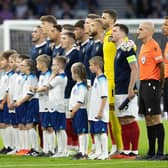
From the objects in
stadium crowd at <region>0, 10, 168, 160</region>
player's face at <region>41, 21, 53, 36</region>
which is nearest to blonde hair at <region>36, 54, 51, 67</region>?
stadium crowd at <region>0, 10, 168, 160</region>

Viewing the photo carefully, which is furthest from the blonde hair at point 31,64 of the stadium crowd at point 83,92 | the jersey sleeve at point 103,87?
the jersey sleeve at point 103,87

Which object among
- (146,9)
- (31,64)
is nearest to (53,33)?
(31,64)

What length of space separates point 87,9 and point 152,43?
18.9 meters

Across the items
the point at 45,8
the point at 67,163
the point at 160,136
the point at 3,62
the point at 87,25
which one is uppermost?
the point at 45,8

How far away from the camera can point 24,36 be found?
85.1ft

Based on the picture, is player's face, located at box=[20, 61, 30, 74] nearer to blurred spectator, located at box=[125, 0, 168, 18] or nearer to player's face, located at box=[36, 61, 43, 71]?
player's face, located at box=[36, 61, 43, 71]

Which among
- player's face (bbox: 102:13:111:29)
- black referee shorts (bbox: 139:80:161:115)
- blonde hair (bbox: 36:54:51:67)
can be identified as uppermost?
player's face (bbox: 102:13:111:29)

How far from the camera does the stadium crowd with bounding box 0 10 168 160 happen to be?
53.0 ft

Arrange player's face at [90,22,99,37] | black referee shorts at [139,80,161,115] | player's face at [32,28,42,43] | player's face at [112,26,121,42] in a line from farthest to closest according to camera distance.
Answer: player's face at [32,28,42,43] < player's face at [90,22,99,37] < player's face at [112,26,121,42] < black referee shorts at [139,80,161,115]

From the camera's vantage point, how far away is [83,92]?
16.5m

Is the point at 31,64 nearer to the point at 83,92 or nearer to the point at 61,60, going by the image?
the point at 61,60

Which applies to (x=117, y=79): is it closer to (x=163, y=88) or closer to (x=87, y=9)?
(x=163, y=88)

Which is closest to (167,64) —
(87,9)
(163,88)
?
(163,88)

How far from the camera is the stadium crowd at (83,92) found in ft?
53.0
